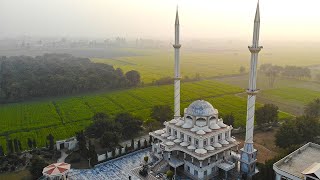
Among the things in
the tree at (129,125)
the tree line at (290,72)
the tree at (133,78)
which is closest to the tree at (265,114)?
the tree at (129,125)

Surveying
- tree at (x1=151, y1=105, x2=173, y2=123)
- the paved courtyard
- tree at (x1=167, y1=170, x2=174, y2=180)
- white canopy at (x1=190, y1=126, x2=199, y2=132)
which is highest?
white canopy at (x1=190, y1=126, x2=199, y2=132)

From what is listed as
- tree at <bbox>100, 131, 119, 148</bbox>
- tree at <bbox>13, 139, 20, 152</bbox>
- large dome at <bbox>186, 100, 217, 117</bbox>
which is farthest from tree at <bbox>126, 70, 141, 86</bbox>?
large dome at <bbox>186, 100, 217, 117</bbox>

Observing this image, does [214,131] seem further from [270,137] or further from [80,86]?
[80,86]

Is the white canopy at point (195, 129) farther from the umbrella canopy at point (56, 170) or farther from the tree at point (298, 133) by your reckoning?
the umbrella canopy at point (56, 170)

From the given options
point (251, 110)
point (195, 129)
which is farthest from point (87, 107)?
point (251, 110)

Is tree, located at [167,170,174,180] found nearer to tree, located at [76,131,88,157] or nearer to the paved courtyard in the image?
the paved courtyard

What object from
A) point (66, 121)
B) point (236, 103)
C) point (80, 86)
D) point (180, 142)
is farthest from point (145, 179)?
point (80, 86)
